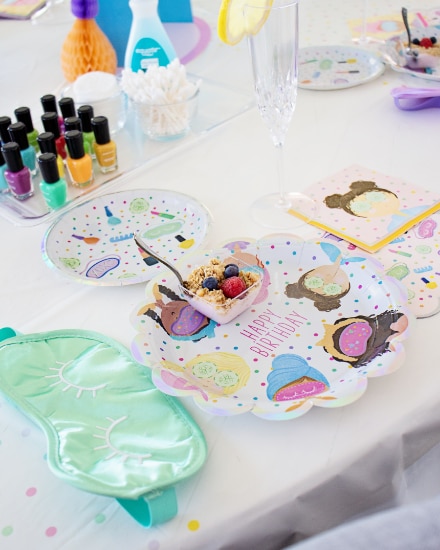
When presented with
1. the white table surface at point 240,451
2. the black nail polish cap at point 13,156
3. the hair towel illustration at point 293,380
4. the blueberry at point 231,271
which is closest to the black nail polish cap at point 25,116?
the black nail polish cap at point 13,156

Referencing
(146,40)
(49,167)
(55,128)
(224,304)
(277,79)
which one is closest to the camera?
(224,304)

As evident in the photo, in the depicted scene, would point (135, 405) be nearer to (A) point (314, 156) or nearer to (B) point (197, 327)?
(B) point (197, 327)

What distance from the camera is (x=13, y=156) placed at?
0.95 meters

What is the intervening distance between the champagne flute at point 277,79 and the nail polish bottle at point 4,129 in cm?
42

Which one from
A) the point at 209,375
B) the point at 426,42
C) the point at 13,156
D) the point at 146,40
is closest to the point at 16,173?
the point at 13,156

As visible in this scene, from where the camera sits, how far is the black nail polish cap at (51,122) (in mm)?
1037

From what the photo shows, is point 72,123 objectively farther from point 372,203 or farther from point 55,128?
point 372,203

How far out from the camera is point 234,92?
1.27 metres

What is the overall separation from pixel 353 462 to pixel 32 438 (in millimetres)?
311

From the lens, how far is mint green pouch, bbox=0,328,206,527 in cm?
54

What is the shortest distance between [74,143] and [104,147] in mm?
67

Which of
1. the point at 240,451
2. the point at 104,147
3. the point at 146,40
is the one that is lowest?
the point at 240,451

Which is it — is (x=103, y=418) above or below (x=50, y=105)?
below

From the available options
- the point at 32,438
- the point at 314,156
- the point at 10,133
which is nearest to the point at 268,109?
the point at 314,156
